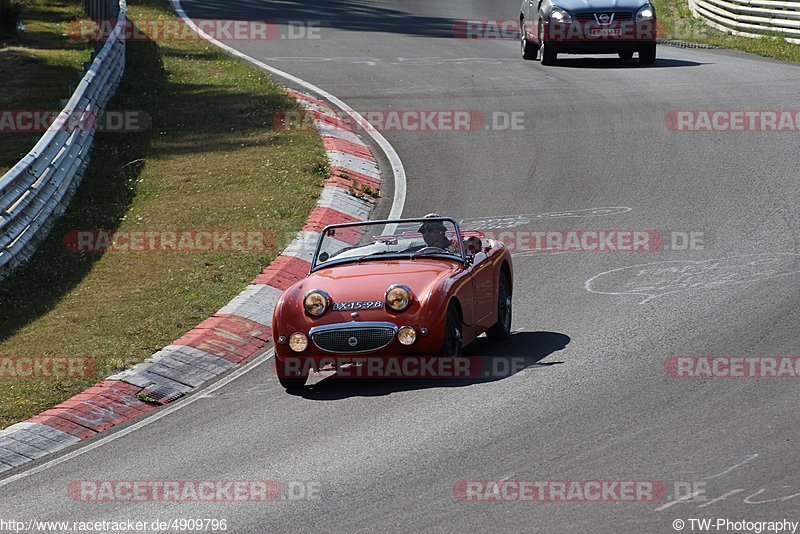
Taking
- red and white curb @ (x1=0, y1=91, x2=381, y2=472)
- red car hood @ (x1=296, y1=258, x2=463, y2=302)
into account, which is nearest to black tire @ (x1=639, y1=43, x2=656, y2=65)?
red and white curb @ (x1=0, y1=91, x2=381, y2=472)

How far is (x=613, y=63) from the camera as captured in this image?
25625 mm

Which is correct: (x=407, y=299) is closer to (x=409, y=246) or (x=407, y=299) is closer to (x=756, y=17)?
(x=409, y=246)

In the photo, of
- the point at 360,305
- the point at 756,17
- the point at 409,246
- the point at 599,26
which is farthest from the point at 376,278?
Result: the point at 756,17

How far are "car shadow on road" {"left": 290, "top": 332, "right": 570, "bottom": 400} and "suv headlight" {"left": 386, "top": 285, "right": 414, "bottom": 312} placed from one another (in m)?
0.58

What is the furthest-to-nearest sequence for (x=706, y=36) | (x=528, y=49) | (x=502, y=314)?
(x=706, y=36) < (x=528, y=49) < (x=502, y=314)

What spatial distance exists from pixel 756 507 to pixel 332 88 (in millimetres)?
17551

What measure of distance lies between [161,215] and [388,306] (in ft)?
22.5

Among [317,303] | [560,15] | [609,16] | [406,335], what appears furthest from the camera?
[560,15]

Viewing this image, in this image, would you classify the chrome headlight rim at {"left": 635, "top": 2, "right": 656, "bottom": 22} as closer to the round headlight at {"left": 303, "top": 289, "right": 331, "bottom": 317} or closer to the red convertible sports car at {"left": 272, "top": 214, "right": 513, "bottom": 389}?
the red convertible sports car at {"left": 272, "top": 214, "right": 513, "bottom": 389}

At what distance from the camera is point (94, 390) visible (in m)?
10.6

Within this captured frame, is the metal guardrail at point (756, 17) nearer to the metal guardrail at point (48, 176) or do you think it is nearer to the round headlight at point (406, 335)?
the metal guardrail at point (48, 176)

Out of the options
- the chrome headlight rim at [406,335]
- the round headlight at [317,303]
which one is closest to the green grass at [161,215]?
the round headlight at [317,303]

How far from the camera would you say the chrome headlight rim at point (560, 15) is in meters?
23.9

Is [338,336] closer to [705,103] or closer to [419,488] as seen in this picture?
[419,488]
